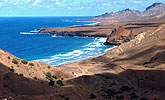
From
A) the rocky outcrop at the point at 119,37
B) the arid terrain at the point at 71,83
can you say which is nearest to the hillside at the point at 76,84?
the arid terrain at the point at 71,83

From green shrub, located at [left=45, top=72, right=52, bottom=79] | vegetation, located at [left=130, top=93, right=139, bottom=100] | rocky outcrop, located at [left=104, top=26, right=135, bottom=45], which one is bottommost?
rocky outcrop, located at [left=104, top=26, right=135, bottom=45]

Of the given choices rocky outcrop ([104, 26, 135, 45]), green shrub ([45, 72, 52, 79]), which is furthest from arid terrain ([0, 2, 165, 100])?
rocky outcrop ([104, 26, 135, 45])

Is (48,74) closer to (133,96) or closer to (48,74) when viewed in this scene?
(48,74)

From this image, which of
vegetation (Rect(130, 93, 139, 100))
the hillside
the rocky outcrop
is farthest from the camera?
the rocky outcrop

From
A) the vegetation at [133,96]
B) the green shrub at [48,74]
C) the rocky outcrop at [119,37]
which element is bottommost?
the rocky outcrop at [119,37]

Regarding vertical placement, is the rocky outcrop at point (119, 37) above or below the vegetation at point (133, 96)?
below

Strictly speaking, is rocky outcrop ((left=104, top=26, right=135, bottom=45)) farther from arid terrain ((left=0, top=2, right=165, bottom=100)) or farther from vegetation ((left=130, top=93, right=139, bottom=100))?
vegetation ((left=130, top=93, right=139, bottom=100))

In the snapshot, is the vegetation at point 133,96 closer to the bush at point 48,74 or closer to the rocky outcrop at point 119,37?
the bush at point 48,74

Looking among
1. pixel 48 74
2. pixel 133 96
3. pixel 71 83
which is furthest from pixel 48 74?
pixel 133 96

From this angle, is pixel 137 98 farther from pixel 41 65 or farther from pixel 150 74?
pixel 41 65

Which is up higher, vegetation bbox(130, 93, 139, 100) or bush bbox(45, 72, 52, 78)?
Result: bush bbox(45, 72, 52, 78)

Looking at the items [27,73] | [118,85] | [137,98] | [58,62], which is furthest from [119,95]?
[58,62]

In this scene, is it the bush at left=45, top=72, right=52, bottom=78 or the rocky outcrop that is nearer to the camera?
the bush at left=45, top=72, right=52, bottom=78

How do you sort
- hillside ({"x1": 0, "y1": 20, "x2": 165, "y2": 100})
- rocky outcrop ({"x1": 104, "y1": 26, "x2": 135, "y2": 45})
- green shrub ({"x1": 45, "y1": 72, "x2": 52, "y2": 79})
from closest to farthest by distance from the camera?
hillside ({"x1": 0, "y1": 20, "x2": 165, "y2": 100}), green shrub ({"x1": 45, "y1": 72, "x2": 52, "y2": 79}), rocky outcrop ({"x1": 104, "y1": 26, "x2": 135, "y2": 45})
